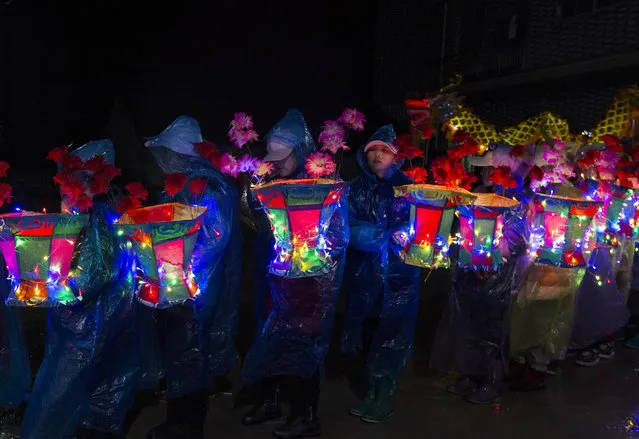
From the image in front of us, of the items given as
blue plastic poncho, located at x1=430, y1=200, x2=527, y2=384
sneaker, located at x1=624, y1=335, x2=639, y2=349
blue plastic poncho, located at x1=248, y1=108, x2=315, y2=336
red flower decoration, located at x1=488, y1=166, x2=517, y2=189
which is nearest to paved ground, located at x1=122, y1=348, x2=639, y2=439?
blue plastic poncho, located at x1=430, y1=200, x2=527, y2=384

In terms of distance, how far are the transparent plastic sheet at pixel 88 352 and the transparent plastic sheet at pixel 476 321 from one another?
83.3 inches

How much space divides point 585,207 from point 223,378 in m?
2.65

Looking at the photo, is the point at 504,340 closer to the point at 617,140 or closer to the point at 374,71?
the point at 617,140

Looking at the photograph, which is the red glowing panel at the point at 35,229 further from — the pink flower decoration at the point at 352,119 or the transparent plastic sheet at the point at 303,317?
the pink flower decoration at the point at 352,119

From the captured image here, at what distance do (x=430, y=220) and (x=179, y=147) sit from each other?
1.54 m

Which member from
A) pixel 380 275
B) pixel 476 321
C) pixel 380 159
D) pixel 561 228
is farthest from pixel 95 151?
pixel 561 228

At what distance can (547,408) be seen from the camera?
3.72 metres

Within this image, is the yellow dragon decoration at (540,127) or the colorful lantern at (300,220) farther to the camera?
the yellow dragon decoration at (540,127)

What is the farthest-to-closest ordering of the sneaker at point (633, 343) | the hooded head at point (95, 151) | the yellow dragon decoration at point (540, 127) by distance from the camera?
1. the sneaker at point (633, 343)
2. the yellow dragon decoration at point (540, 127)
3. the hooded head at point (95, 151)

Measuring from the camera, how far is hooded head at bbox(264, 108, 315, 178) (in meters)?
3.27

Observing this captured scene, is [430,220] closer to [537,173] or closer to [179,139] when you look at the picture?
[537,173]

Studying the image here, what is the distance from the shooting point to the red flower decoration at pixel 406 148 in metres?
3.36

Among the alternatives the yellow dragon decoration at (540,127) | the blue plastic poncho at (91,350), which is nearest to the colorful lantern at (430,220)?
the yellow dragon decoration at (540,127)

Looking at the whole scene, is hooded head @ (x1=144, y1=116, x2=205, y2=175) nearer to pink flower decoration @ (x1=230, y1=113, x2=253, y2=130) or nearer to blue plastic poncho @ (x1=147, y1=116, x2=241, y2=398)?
blue plastic poncho @ (x1=147, y1=116, x2=241, y2=398)
